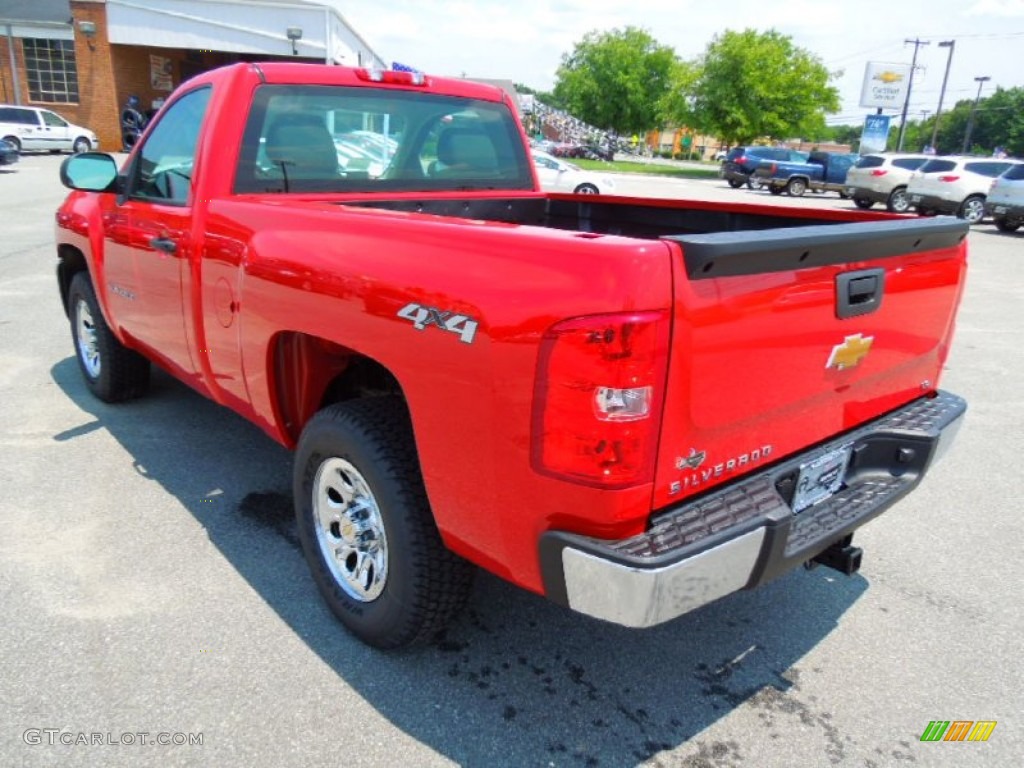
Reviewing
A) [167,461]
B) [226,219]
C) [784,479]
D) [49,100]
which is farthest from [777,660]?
[49,100]

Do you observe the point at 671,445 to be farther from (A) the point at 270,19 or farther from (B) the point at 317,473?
(A) the point at 270,19

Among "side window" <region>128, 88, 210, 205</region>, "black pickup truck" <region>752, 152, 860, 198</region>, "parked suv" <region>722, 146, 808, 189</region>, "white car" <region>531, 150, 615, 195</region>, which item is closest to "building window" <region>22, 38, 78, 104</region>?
"white car" <region>531, 150, 615, 195</region>

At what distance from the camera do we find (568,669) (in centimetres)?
263

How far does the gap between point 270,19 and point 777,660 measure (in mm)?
29232

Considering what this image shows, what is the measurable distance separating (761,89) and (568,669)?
4575 cm

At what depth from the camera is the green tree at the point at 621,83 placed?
2685 inches

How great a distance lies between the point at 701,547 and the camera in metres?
1.87

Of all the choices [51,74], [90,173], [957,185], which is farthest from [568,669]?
[51,74]

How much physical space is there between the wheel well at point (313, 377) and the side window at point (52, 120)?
96.1 ft

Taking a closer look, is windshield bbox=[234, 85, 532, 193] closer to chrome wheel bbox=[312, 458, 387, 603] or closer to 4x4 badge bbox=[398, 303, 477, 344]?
chrome wheel bbox=[312, 458, 387, 603]

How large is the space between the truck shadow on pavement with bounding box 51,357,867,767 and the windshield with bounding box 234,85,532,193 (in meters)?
1.60

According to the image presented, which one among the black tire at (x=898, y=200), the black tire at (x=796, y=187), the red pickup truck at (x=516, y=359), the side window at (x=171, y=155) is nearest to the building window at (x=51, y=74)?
the black tire at (x=796, y=187)

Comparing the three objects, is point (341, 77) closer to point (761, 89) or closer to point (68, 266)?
point (68, 266)

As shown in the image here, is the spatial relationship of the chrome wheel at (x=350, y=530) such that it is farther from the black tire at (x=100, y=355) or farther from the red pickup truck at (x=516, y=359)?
the black tire at (x=100, y=355)
